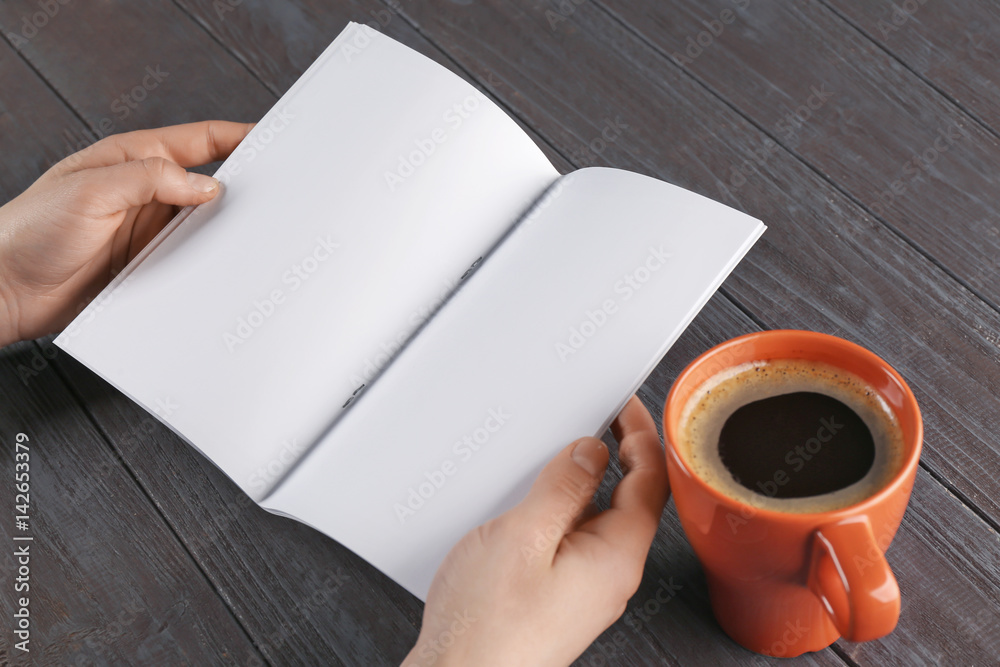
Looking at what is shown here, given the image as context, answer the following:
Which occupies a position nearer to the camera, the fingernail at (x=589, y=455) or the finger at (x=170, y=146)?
the fingernail at (x=589, y=455)

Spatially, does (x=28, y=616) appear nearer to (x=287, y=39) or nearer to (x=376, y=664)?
(x=376, y=664)

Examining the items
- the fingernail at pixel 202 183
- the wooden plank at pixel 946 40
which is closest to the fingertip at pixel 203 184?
the fingernail at pixel 202 183

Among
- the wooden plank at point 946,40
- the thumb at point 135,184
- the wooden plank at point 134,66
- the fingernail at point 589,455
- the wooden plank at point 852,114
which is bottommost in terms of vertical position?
the wooden plank at point 134,66

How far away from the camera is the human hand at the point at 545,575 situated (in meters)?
0.53

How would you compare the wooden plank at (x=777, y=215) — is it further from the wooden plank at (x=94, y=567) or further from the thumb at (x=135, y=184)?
the wooden plank at (x=94, y=567)

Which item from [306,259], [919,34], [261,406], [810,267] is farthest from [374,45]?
[919,34]

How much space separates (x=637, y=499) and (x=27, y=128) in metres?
0.84

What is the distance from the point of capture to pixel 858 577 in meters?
0.43

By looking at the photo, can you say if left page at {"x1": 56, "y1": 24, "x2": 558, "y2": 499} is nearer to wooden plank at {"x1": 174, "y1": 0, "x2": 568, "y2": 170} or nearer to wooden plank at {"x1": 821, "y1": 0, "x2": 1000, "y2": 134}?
wooden plank at {"x1": 174, "y1": 0, "x2": 568, "y2": 170}

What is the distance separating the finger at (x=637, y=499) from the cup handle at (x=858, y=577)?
0.45 ft

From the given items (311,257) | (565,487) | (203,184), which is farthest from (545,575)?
(203,184)

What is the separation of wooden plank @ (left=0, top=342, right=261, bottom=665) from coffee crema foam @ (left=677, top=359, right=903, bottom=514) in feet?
1.24

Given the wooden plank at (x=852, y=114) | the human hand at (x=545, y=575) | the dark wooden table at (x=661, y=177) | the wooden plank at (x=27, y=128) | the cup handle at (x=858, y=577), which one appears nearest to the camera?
the cup handle at (x=858, y=577)

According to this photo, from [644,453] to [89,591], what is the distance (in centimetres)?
45
